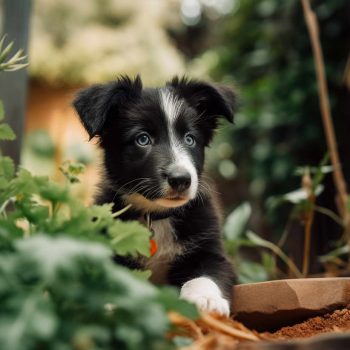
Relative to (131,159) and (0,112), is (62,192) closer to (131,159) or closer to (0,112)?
(0,112)

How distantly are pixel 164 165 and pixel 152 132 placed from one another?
26cm

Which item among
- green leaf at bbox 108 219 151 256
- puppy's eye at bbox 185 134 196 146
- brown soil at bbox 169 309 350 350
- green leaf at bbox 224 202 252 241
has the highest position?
puppy's eye at bbox 185 134 196 146

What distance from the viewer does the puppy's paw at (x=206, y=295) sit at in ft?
7.49

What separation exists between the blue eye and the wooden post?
0.72 m

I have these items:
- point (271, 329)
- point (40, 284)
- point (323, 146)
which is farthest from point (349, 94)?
point (40, 284)

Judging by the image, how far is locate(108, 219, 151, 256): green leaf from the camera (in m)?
1.52

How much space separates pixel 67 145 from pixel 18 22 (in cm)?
464

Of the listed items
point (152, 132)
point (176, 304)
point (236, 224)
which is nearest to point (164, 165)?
point (152, 132)

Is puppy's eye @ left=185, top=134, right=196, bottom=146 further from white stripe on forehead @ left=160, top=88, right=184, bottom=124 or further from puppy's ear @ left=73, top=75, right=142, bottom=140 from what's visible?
puppy's ear @ left=73, top=75, right=142, bottom=140

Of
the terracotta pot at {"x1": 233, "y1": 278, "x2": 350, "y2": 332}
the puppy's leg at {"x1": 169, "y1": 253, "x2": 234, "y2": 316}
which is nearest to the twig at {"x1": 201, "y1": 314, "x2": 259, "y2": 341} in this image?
the puppy's leg at {"x1": 169, "y1": 253, "x2": 234, "y2": 316}

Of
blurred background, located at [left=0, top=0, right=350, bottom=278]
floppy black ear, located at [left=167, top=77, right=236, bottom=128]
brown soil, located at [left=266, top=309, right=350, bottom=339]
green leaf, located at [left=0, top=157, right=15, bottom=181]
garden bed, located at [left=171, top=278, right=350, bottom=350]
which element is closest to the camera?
green leaf, located at [left=0, top=157, right=15, bottom=181]

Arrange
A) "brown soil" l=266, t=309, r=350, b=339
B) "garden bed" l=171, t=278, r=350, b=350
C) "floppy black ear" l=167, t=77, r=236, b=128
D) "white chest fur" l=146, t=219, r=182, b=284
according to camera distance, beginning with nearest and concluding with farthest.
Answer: "brown soil" l=266, t=309, r=350, b=339 → "garden bed" l=171, t=278, r=350, b=350 → "white chest fur" l=146, t=219, r=182, b=284 → "floppy black ear" l=167, t=77, r=236, b=128

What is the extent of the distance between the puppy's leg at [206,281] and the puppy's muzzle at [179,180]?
0.40 metres

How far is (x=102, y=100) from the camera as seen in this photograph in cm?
298
